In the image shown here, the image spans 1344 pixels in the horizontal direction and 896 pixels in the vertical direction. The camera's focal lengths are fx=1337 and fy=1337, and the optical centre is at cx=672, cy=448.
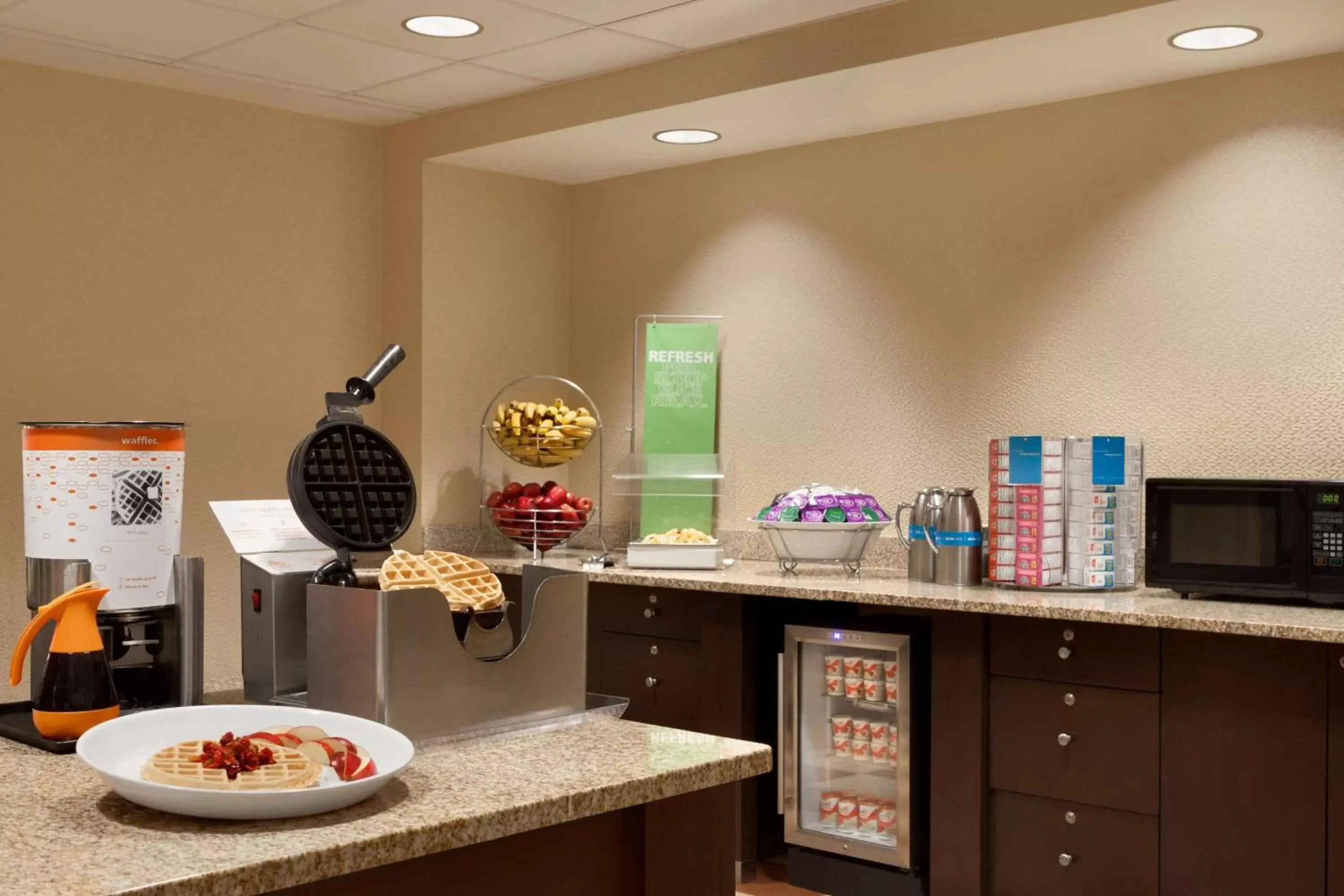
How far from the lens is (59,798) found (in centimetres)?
146

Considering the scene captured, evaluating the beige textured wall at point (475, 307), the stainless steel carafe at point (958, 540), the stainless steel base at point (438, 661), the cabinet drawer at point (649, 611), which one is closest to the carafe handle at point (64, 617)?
the stainless steel base at point (438, 661)

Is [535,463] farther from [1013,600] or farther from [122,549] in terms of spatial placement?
[122,549]

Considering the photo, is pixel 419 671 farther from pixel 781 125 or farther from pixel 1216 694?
pixel 781 125

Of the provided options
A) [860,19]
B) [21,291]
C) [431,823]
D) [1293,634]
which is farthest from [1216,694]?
[21,291]

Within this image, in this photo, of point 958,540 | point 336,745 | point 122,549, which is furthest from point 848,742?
point 336,745

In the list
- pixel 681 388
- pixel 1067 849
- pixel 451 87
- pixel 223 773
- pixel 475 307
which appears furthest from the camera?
pixel 475 307

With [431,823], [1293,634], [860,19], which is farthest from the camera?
[860,19]

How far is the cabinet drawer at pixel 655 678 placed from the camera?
3.91 metres

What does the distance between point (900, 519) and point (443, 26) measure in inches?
77.4

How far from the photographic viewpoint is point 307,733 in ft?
5.06

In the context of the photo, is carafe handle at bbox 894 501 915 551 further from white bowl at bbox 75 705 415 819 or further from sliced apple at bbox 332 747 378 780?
sliced apple at bbox 332 747 378 780

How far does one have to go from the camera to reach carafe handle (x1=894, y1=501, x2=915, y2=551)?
3840mm

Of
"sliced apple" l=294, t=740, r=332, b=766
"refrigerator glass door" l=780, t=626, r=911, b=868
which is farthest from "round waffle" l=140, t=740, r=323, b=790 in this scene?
"refrigerator glass door" l=780, t=626, r=911, b=868

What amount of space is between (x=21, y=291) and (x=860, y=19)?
2635 millimetres
